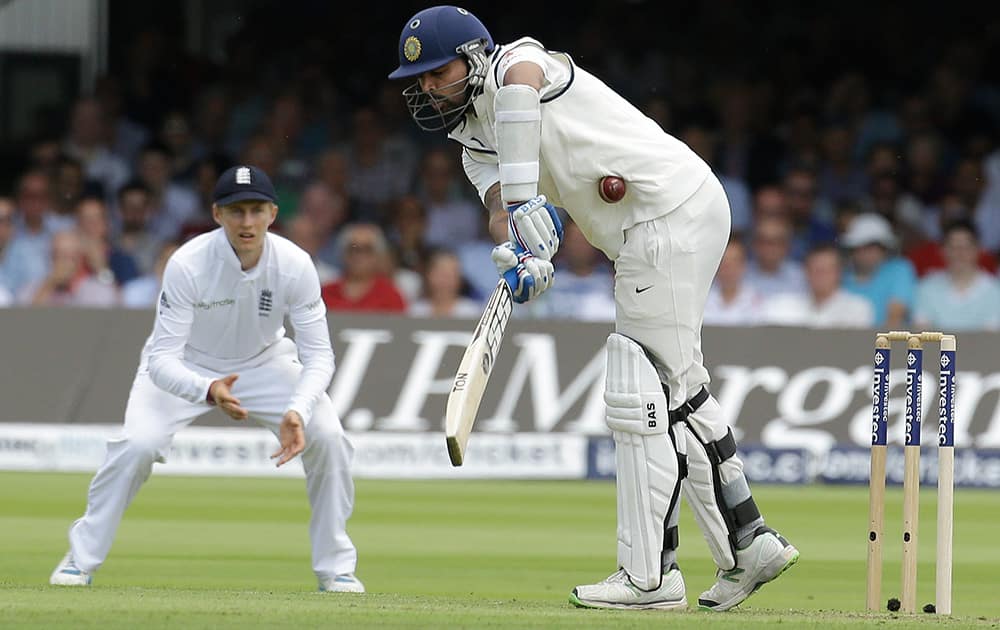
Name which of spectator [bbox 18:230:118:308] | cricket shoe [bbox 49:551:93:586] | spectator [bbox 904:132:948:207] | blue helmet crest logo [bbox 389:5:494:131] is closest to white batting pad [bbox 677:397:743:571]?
blue helmet crest logo [bbox 389:5:494:131]

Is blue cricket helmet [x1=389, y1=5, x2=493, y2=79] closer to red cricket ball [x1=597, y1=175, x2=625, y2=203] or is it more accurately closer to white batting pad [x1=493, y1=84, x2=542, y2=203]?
white batting pad [x1=493, y1=84, x2=542, y2=203]

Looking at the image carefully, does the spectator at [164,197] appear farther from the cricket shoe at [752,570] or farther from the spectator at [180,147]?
the cricket shoe at [752,570]

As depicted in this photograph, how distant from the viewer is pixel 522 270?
4.53m

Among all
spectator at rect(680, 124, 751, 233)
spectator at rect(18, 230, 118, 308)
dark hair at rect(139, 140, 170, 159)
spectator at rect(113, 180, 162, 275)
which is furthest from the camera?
dark hair at rect(139, 140, 170, 159)

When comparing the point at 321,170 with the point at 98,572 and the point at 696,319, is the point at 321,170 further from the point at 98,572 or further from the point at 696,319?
the point at 696,319

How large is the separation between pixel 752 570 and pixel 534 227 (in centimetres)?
115

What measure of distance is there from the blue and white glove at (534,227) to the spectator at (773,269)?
20.7ft

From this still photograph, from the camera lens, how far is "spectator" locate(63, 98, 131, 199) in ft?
40.2

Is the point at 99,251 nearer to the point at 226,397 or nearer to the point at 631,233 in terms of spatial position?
the point at 226,397

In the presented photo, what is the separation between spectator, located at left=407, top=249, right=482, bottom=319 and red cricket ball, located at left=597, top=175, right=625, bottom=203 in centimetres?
571

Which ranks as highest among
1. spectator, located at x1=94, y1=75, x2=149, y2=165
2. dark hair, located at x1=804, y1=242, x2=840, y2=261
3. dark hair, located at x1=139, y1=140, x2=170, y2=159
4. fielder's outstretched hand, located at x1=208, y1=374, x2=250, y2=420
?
spectator, located at x1=94, y1=75, x2=149, y2=165

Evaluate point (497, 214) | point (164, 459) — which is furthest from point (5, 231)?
point (497, 214)

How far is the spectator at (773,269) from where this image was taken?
35.4 feet

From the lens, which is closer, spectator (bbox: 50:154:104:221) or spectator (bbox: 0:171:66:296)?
spectator (bbox: 0:171:66:296)
